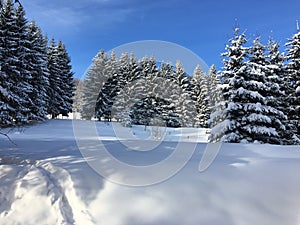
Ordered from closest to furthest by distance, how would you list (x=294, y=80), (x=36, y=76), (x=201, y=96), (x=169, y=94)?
(x=294, y=80)
(x=36, y=76)
(x=169, y=94)
(x=201, y=96)

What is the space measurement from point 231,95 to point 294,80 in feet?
21.3

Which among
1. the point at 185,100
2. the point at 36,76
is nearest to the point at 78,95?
the point at 185,100

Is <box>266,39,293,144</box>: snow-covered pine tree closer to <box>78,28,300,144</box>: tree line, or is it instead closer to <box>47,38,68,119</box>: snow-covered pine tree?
<box>78,28,300,144</box>: tree line

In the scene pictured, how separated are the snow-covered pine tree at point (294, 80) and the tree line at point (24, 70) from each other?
54.6 ft

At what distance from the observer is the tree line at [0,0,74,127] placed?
16.4 m

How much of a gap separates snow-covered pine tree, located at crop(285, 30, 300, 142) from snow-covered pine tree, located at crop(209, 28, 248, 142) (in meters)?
4.51

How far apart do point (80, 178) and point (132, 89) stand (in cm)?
2017

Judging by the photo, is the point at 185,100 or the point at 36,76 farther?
the point at 185,100

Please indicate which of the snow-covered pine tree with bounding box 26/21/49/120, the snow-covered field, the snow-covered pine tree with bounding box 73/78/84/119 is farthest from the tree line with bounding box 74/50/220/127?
the snow-covered field

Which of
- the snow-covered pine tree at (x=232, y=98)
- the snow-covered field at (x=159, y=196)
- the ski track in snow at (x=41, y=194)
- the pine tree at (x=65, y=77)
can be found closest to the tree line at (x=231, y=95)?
the snow-covered pine tree at (x=232, y=98)

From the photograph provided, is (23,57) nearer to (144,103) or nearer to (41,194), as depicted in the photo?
(144,103)

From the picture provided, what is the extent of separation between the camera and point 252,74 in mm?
13477

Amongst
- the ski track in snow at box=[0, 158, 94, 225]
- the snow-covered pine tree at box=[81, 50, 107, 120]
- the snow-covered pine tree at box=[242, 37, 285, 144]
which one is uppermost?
the snow-covered pine tree at box=[81, 50, 107, 120]

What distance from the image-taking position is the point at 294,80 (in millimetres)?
16656
